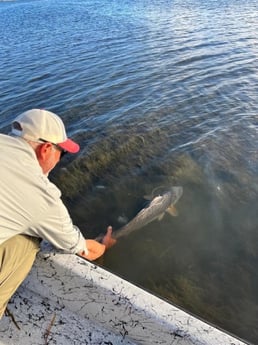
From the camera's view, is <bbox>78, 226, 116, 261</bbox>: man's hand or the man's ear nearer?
the man's ear

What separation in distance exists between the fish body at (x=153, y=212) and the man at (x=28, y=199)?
7.50ft

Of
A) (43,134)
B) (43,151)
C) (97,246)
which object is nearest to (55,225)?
(43,151)

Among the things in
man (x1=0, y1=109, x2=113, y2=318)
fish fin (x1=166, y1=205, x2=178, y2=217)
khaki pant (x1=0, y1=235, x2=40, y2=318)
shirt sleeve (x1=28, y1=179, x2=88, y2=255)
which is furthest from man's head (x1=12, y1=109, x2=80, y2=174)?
fish fin (x1=166, y1=205, x2=178, y2=217)

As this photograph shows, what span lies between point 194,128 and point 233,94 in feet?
7.47

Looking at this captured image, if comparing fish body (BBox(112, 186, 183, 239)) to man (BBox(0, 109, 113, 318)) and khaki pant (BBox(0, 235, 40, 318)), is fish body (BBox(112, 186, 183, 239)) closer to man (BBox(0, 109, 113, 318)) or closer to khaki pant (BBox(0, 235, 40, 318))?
man (BBox(0, 109, 113, 318))

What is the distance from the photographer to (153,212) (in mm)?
5793

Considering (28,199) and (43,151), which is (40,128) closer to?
→ (43,151)

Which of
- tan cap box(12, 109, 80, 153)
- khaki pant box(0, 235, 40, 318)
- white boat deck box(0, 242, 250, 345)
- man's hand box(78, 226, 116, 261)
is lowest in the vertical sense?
man's hand box(78, 226, 116, 261)

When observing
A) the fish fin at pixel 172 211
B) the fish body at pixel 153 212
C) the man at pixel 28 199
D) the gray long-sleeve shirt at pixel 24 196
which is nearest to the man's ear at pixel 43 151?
the man at pixel 28 199

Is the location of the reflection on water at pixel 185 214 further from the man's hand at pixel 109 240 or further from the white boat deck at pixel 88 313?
the white boat deck at pixel 88 313

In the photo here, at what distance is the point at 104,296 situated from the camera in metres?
3.06

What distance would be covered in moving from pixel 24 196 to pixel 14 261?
0.67m

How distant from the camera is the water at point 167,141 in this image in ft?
16.2

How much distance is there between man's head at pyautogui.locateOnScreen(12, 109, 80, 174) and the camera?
2791mm
